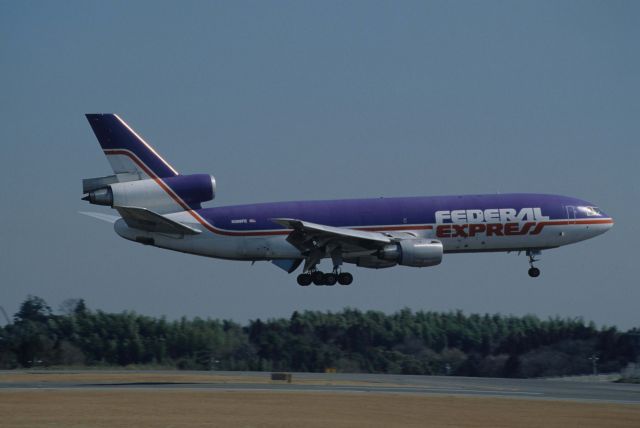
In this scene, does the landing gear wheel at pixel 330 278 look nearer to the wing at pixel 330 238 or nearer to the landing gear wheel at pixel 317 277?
the landing gear wheel at pixel 317 277

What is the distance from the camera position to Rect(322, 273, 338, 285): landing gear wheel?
220ft

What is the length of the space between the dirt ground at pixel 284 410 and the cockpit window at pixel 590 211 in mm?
16099

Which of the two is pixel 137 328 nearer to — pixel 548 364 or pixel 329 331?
pixel 329 331

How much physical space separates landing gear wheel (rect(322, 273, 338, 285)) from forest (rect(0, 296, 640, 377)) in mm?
27959

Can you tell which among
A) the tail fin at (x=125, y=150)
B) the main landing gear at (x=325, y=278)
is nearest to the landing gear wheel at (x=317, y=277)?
the main landing gear at (x=325, y=278)

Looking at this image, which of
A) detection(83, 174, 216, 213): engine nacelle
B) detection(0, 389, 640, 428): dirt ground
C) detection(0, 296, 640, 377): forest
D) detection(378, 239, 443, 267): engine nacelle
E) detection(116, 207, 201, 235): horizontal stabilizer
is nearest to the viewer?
detection(0, 389, 640, 428): dirt ground

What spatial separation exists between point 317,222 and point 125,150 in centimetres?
1282

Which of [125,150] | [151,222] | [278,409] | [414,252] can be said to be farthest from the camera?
[125,150]

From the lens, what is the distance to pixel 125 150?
6700cm

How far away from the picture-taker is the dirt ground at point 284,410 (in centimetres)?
4303

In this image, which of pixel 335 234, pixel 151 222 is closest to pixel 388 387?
pixel 335 234

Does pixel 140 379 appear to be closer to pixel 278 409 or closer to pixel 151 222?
pixel 151 222

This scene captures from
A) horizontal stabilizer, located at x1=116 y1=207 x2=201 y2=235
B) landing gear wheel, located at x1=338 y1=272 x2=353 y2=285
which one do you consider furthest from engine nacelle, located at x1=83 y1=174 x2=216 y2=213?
landing gear wheel, located at x1=338 y1=272 x2=353 y2=285

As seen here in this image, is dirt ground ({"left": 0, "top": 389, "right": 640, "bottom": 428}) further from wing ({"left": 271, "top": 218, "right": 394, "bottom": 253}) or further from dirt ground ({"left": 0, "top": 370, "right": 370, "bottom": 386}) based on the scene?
dirt ground ({"left": 0, "top": 370, "right": 370, "bottom": 386})
